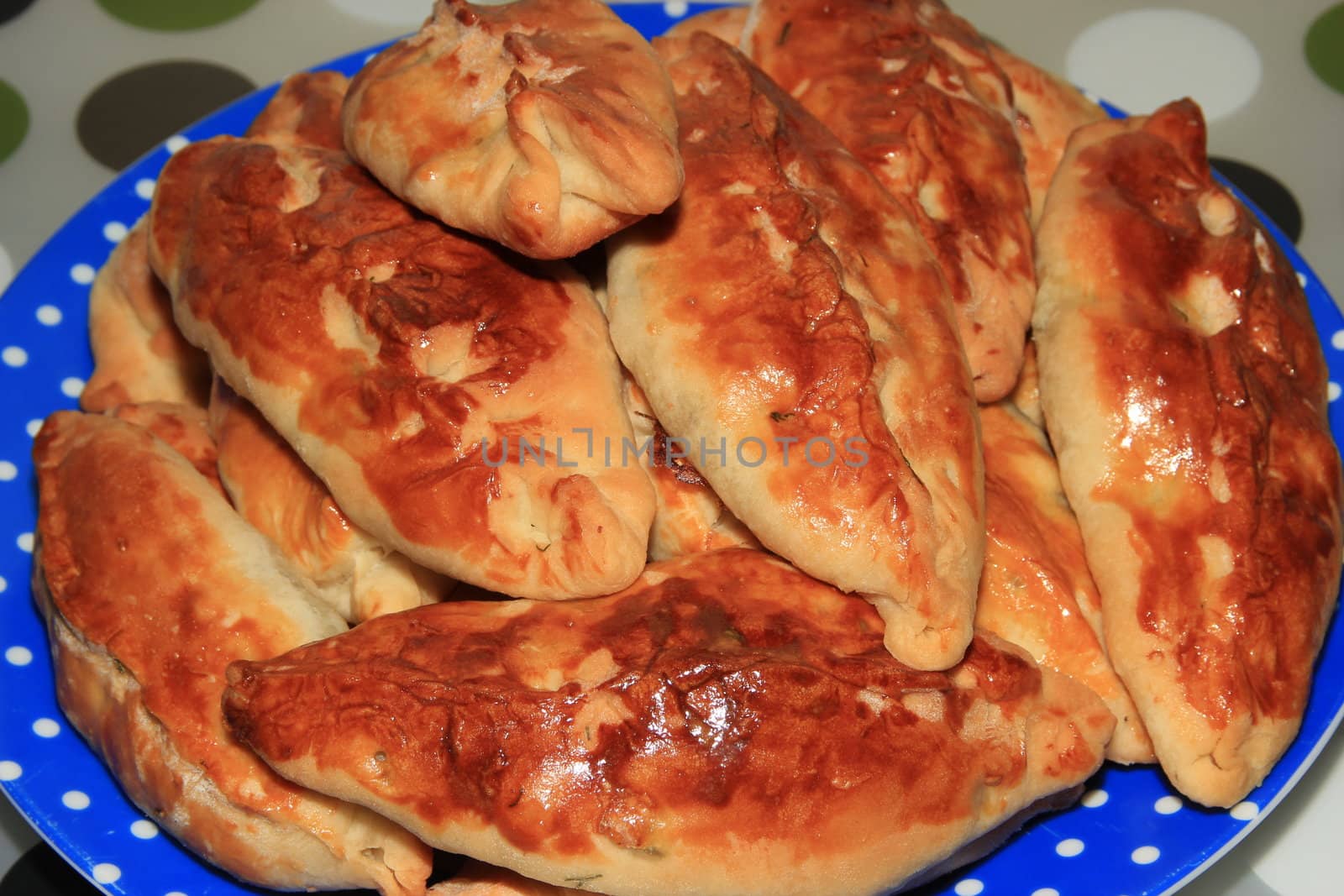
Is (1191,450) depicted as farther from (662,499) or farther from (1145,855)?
(662,499)

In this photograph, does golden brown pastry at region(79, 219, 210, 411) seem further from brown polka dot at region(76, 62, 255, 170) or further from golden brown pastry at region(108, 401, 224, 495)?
brown polka dot at region(76, 62, 255, 170)

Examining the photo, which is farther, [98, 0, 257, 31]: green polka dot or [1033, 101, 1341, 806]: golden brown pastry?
[98, 0, 257, 31]: green polka dot

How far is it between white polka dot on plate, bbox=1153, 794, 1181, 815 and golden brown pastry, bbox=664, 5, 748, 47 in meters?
1.54

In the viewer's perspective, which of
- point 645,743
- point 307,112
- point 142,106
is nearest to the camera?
point 645,743

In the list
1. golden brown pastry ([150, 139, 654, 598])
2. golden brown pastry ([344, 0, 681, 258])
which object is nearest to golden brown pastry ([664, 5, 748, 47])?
golden brown pastry ([344, 0, 681, 258])

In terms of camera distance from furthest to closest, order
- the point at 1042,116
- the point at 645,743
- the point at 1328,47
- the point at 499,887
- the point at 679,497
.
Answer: the point at 1328,47 → the point at 1042,116 → the point at 679,497 → the point at 499,887 → the point at 645,743

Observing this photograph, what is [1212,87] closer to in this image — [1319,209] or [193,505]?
[1319,209]

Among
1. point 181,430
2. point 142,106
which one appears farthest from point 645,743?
point 142,106

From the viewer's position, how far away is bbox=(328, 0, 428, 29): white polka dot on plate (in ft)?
13.7

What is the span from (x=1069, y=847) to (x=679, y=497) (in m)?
0.81

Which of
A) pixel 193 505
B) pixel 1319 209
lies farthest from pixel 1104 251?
pixel 1319 209

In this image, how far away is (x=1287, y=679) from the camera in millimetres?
2242

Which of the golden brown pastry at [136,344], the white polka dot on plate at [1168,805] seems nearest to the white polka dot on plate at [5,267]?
the golden brown pastry at [136,344]

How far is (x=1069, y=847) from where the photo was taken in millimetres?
2275
